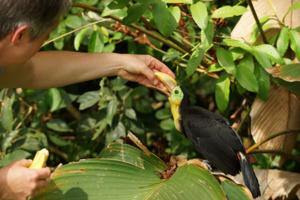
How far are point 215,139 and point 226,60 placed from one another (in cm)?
25

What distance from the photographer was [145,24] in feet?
8.50

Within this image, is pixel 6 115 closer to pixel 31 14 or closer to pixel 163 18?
pixel 163 18

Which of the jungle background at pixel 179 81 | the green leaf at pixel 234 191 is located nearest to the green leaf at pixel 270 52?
the jungle background at pixel 179 81

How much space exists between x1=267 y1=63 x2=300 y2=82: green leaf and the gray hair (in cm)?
70

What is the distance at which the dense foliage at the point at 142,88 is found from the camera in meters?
2.15

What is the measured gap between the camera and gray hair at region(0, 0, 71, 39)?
150 cm

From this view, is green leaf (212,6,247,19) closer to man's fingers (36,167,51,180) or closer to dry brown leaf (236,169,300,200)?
dry brown leaf (236,169,300,200)

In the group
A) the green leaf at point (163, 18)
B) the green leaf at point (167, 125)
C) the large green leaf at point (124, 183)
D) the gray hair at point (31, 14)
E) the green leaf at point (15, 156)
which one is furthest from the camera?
the green leaf at point (167, 125)

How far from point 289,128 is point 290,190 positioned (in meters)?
0.28

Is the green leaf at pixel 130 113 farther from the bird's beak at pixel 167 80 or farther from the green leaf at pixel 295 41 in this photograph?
the green leaf at pixel 295 41

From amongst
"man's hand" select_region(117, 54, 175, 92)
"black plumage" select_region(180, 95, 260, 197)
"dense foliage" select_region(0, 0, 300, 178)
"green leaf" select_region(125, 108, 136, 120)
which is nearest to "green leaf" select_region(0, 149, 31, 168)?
"dense foliage" select_region(0, 0, 300, 178)

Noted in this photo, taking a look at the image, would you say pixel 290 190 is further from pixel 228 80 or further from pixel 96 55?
pixel 96 55

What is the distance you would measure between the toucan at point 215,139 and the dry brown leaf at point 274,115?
0.41 meters

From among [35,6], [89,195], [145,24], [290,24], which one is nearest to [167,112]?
[145,24]
